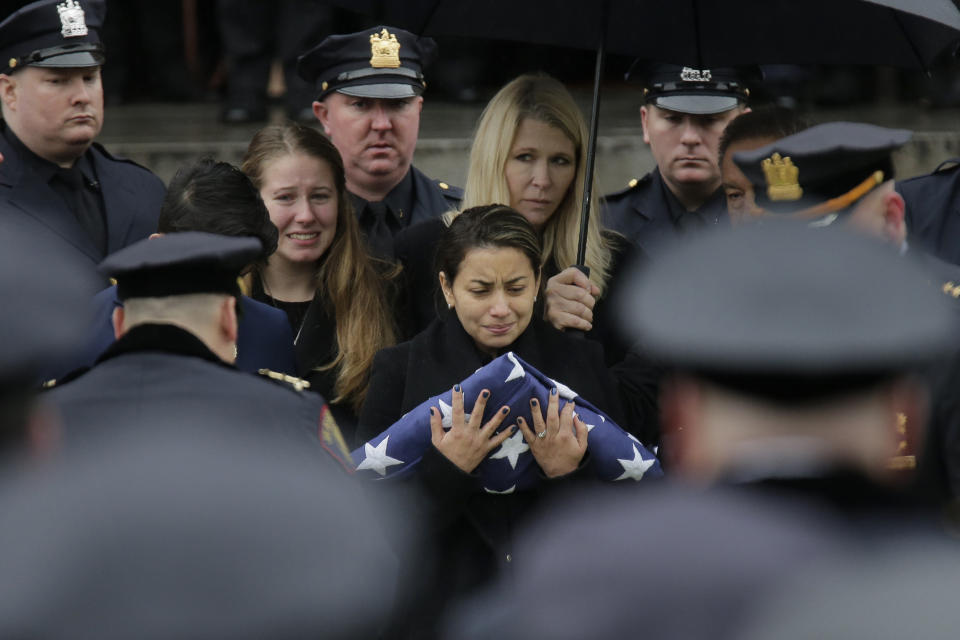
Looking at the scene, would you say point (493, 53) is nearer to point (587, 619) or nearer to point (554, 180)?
point (554, 180)

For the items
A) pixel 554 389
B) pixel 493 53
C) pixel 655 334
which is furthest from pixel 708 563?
pixel 493 53

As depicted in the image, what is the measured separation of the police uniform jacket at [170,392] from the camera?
75.9 inches

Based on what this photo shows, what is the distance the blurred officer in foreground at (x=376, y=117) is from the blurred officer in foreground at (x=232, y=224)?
0.84 meters

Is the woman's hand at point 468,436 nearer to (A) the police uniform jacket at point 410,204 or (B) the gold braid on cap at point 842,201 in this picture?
(B) the gold braid on cap at point 842,201

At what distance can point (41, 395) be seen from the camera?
212cm

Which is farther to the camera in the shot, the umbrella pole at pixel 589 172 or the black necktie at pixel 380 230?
the black necktie at pixel 380 230

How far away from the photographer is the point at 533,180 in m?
3.80

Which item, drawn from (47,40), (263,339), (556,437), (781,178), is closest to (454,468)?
(556,437)

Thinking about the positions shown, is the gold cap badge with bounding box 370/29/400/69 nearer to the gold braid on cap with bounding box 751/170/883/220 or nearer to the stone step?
the stone step

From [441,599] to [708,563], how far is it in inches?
74.9

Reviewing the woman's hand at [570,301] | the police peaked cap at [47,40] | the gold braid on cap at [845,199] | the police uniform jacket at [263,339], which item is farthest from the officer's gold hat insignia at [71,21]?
the gold braid on cap at [845,199]

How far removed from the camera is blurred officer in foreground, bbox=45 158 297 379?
3215 mm

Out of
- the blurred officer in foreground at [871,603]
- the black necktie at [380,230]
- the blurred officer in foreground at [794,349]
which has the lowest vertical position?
the black necktie at [380,230]

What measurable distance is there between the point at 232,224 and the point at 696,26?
136cm
